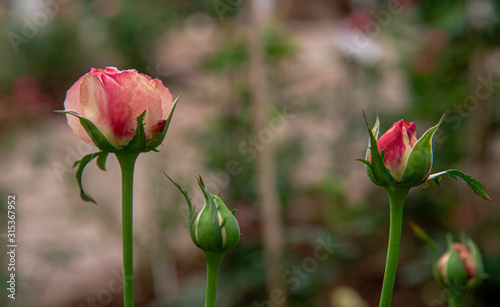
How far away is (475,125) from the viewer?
183 cm

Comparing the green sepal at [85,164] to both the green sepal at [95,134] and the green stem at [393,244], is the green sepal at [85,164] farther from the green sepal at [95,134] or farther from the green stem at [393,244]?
the green stem at [393,244]

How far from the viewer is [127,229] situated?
0.35 m

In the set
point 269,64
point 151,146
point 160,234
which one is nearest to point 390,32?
point 269,64

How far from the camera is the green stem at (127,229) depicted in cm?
34

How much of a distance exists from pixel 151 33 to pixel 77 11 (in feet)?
3.34

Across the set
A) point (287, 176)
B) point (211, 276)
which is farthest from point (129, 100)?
point (287, 176)

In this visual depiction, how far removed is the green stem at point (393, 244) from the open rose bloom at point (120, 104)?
0.16 metres

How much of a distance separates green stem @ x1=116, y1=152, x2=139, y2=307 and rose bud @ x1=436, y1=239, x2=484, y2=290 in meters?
0.25

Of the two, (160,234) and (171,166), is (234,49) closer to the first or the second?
(171,166)

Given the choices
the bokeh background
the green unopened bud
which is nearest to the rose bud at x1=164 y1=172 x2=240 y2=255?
the green unopened bud

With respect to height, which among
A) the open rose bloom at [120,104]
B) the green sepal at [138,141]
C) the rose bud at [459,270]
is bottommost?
the rose bud at [459,270]

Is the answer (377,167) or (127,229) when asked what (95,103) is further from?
(377,167)

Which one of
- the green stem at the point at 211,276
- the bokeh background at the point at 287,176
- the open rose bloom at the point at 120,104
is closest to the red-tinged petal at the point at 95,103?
the open rose bloom at the point at 120,104

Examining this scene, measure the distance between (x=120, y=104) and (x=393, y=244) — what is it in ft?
0.65
